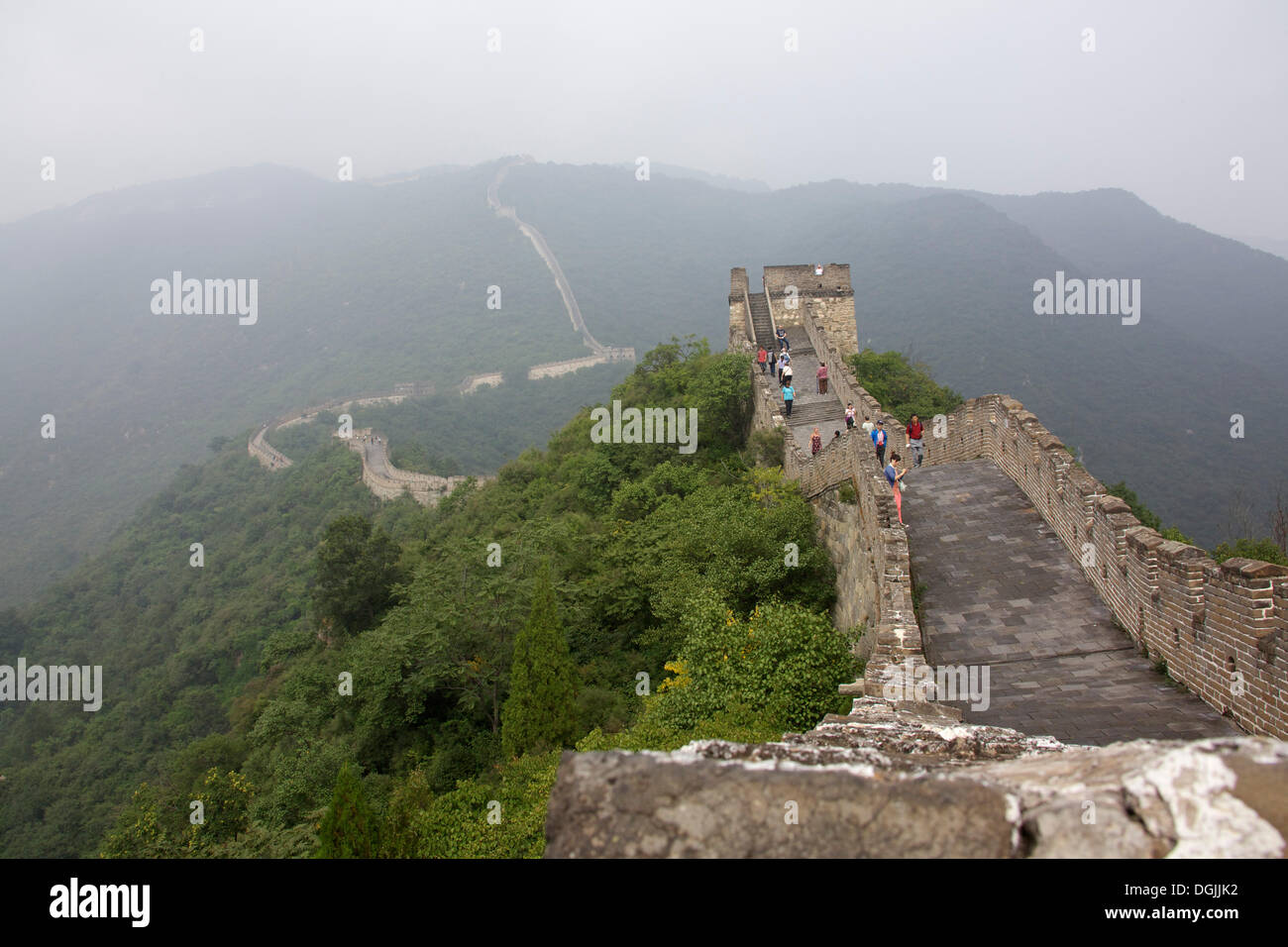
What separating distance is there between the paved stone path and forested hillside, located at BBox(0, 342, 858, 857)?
159 cm

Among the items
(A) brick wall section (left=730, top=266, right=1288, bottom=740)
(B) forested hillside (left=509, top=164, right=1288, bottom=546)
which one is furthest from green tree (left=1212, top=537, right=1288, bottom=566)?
(B) forested hillside (left=509, top=164, right=1288, bottom=546)

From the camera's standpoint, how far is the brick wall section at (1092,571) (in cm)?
574

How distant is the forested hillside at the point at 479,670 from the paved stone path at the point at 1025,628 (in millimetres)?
1594

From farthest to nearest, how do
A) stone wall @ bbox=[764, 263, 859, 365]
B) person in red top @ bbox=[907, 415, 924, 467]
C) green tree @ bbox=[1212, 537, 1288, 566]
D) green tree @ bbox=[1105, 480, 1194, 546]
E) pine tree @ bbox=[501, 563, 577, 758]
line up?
stone wall @ bbox=[764, 263, 859, 365], person in red top @ bbox=[907, 415, 924, 467], pine tree @ bbox=[501, 563, 577, 758], green tree @ bbox=[1212, 537, 1288, 566], green tree @ bbox=[1105, 480, 1194, 546]

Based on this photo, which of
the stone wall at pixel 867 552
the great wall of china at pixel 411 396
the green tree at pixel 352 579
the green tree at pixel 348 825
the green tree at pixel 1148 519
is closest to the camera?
the stone wall at pixel 867 552

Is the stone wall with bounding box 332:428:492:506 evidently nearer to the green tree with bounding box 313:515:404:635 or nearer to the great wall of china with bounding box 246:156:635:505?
the great wall of china with bounding box 246:156:635:505

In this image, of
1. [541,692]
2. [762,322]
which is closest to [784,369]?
[762,322]

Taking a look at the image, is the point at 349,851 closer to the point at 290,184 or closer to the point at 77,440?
the point at 77,440

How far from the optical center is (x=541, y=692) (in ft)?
41.2

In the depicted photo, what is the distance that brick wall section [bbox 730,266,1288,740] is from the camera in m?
5.74

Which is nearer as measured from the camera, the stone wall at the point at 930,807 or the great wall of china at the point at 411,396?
the stone wall at the point at 930,807

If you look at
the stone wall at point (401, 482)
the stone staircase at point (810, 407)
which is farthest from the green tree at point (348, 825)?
the stone wall at point (401, 482)

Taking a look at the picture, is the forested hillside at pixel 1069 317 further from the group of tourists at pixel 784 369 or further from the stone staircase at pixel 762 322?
the group of tourists at pixel 784 369
